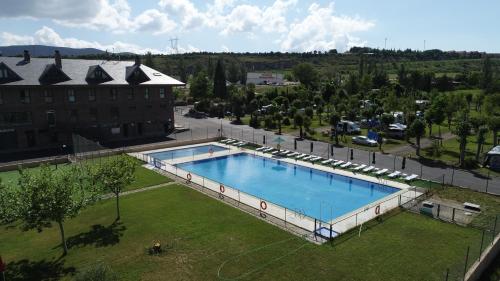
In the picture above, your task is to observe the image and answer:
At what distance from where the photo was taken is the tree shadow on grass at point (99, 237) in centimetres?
2230

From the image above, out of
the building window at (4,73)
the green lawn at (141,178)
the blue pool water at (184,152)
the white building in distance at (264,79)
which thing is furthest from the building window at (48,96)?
the white building in distance at (264,79)

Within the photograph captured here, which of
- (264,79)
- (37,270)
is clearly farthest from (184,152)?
(264,79)

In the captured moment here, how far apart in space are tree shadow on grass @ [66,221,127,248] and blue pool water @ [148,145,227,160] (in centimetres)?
2103

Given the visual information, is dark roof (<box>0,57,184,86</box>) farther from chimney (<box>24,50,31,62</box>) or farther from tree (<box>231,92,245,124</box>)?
tree (<box>231,92,245,124</box>)

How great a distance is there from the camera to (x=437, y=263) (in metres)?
19.6

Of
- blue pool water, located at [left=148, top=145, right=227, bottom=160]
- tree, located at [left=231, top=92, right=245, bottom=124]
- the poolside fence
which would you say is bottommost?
blue pool water, located at [left=148, top=145, right=227, bottom=160]

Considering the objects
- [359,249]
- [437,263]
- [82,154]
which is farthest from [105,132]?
[437,263]

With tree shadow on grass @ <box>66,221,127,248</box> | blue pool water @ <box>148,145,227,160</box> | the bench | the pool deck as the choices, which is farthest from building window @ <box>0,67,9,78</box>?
the bench

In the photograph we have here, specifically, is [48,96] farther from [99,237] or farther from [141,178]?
[99,237]

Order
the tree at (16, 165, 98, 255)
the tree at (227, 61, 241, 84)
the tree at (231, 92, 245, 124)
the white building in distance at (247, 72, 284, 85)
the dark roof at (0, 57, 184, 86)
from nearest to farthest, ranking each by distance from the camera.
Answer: the tree at (16, 165, 98, 255) < the dark roof at (0, 57, 184, 86) < the tree at (231, 92, 245, 124) < the white building in distance at (247, 72, 284, 85) < the tree at (227, 61, 241, 84)

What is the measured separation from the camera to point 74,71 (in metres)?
52.3

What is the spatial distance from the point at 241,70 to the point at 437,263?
153 meters

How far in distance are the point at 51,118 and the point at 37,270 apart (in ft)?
115

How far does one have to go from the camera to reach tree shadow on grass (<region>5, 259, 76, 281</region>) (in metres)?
18.7
